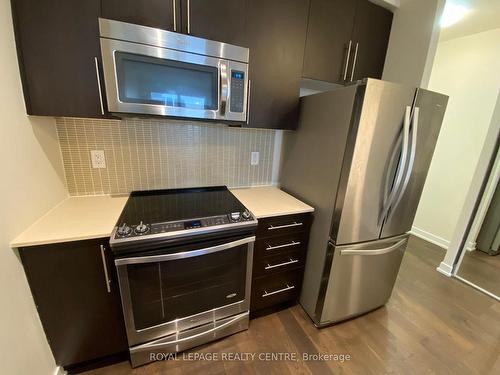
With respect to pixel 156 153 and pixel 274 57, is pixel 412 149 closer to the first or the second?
pixel 274 57

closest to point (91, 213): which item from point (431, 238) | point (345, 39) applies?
point (345, 39)

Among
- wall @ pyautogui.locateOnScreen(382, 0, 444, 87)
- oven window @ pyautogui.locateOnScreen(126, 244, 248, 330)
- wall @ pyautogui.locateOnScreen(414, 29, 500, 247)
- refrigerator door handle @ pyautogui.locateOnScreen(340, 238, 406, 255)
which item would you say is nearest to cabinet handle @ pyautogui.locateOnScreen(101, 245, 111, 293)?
oven window @ pyautogui.locateOnScreen(126, 244, 248, 330)

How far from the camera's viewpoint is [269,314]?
1.72m

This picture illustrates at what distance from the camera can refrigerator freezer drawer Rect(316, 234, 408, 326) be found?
1461mm

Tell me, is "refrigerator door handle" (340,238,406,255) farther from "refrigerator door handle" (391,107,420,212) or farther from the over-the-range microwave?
the over-the-range microwave

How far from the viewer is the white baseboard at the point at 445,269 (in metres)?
2.27

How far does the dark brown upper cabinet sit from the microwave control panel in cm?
53

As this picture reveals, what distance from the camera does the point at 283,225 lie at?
148 cm

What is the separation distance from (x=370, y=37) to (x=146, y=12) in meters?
1.61

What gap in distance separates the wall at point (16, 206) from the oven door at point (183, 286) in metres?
0.39

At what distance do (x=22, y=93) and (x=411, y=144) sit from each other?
210cm

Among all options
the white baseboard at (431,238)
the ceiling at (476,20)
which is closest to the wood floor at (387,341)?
the white baseboard at (431,238)

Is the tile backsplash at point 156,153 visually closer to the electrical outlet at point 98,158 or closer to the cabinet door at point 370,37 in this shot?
the electrical outlet at point 98,158

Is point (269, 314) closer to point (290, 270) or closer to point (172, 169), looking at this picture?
point (290, 270)
